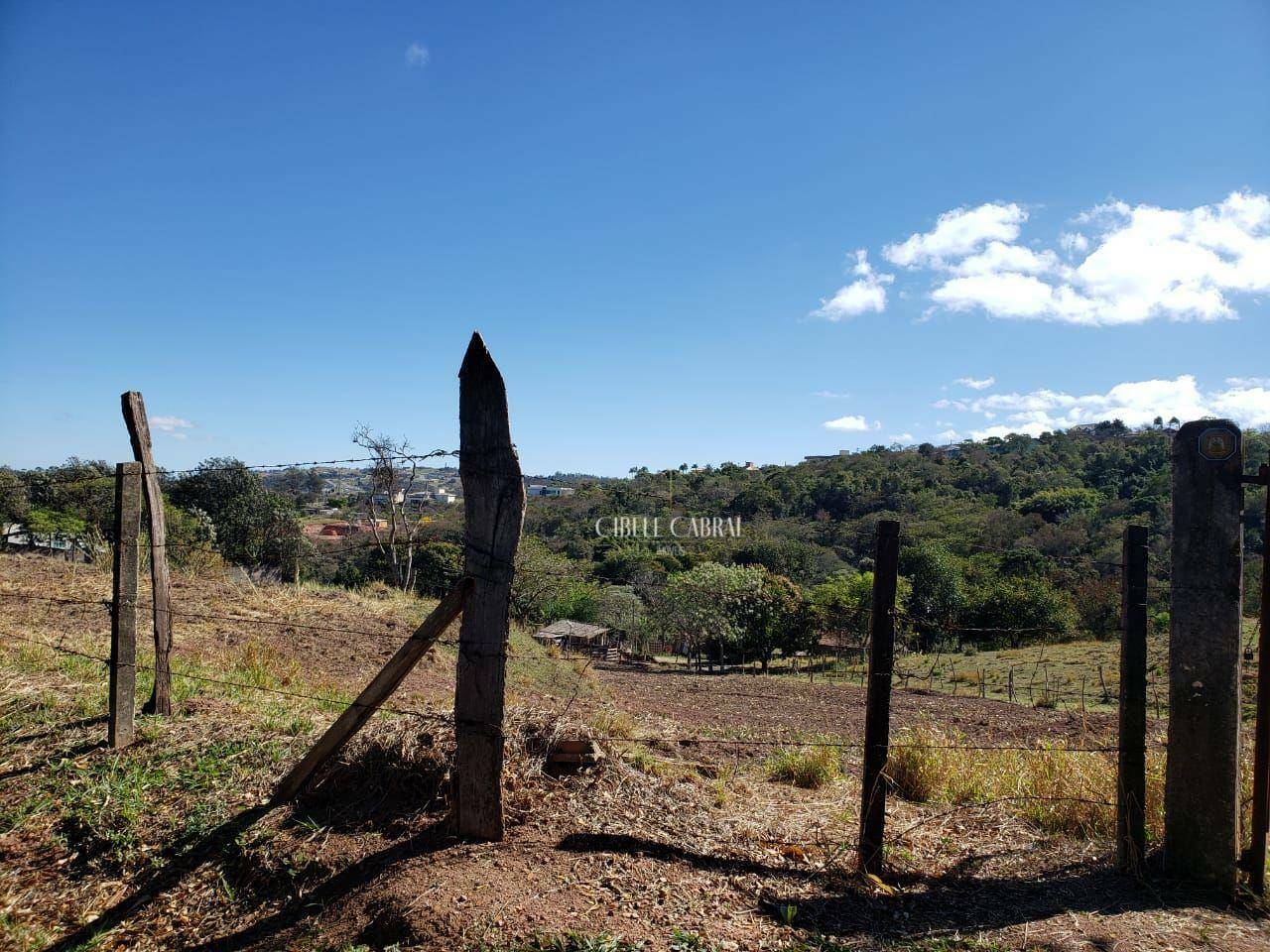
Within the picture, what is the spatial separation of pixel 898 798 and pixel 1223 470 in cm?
334

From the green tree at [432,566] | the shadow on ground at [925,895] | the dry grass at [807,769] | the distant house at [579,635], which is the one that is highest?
the shadow on ground at [925,895]

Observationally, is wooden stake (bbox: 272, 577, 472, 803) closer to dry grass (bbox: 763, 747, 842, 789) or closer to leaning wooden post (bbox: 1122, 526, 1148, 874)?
leaning wooden post (bbox: 1122, 526, 1148, 874)

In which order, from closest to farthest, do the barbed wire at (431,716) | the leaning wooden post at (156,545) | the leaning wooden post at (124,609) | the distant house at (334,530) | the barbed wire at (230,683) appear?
the leaning wooden post at (124,609), the barbed wire at (431,716), the leaning wooden post at (156,545), the barbed wire at (230,683), the distant house at (334,530)

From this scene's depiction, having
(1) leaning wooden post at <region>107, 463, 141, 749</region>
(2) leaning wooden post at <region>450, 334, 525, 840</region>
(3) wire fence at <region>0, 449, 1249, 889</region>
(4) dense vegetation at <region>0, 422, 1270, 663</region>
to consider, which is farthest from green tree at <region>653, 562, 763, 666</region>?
(2) leaning wooden post at <region>450, 334, 525, 840</region>

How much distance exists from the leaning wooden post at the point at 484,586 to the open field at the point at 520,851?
308 mm

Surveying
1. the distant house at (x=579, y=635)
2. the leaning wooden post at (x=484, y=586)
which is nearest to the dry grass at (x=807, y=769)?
the leaning wooden post at (x=484, y=586)

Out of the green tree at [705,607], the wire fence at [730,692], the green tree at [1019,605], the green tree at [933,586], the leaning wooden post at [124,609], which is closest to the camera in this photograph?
the wire fence at [730,692]

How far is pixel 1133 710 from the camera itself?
4109mm

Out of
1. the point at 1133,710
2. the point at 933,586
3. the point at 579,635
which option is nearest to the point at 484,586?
the point at 1133,710

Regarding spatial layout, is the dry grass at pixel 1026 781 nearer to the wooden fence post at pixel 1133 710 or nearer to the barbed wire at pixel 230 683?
the wooden fence post at pixel 1133 710

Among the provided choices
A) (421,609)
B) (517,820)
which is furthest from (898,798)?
(421,609)

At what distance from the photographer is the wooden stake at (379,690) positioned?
388 cm

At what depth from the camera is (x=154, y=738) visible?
208 inches

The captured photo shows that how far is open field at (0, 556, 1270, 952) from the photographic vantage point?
3.46m
